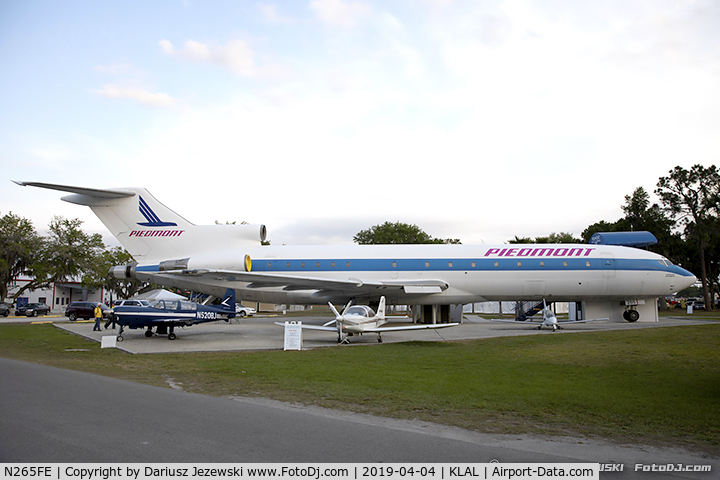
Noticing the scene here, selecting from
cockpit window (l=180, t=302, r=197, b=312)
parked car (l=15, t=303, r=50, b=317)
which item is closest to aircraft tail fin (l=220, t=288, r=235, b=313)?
cockpit window (l=180, t=302, r=197, b=312)

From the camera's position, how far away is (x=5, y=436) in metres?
5.73

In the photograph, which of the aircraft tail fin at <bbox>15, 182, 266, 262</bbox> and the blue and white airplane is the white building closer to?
the aircraft tail fin at <bbox>15, 182, 266, 262</bbox>

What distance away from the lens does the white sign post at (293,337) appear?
54.0ft

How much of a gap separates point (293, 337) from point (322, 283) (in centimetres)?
644

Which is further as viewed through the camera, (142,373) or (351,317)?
(351,317)

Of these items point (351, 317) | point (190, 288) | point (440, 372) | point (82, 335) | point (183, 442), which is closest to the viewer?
point (183, 442)

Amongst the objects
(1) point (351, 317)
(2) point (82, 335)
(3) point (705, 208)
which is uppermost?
(3) point (705, 208)

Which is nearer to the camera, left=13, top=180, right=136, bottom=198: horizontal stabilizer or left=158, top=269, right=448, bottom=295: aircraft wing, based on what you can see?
left=13, top=180, right=136, bottom=198: horizontal stabilizer

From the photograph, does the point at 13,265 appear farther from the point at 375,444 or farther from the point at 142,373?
the point at 375,444

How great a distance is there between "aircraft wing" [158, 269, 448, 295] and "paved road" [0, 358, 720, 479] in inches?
552

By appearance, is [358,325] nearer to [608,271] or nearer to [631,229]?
[608,271]

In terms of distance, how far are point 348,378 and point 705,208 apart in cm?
6133

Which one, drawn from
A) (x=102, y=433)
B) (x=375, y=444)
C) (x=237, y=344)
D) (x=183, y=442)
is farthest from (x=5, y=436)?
(x=237, y=344)

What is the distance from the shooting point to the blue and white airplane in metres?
24.3
